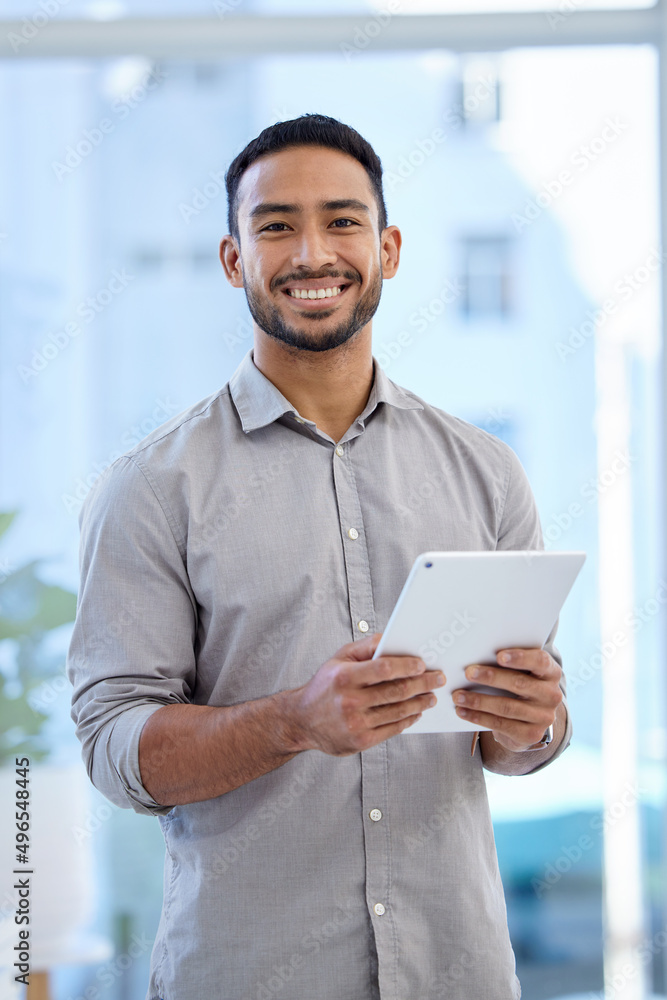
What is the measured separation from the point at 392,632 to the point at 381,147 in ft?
5.86


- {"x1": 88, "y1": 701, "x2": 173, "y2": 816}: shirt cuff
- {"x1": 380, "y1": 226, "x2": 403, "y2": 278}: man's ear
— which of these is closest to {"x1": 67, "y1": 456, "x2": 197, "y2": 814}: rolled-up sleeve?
{"x1": 88, "y1": 701, "x2": 173, "y2": 816}: shirt cuff

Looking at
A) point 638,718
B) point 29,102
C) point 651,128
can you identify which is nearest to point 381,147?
point 651,128

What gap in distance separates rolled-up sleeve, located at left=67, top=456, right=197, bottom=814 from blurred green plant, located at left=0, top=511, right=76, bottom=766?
1.13 metres

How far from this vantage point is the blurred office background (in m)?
2.34

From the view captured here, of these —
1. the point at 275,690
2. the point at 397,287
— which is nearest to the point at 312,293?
the point at 275,690

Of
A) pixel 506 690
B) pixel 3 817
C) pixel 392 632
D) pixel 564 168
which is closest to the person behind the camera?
pixel 392 632

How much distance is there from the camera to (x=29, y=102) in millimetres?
2346

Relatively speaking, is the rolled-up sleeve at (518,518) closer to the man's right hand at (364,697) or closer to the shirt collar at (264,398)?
the shirt collar at (264,398)

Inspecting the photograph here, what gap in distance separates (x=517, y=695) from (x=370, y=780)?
25 cm

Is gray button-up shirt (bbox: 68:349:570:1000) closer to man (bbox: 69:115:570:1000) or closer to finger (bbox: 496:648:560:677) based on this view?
man (bbox: 69:115:570:1000)

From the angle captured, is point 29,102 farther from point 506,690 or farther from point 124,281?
point 506,690

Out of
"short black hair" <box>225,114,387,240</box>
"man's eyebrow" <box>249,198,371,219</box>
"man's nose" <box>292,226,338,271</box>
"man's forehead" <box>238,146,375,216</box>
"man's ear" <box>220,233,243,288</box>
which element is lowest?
"man's nose" <box>292,226,338,271</box>

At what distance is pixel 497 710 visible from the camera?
1040 millimetres

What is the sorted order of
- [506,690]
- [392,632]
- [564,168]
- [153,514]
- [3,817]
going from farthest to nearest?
[564,168] < [3,817] < [153,514] < [506,690] < [392,632]
